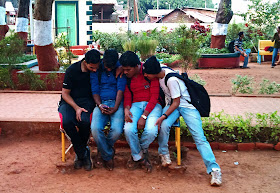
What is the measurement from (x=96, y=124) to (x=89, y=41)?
15022 millimetres

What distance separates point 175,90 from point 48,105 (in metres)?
3.61

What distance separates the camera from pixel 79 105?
427 centimetres

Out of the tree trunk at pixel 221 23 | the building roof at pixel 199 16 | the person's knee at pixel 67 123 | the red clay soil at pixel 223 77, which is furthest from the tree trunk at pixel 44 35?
the building roof at pixel 199 16

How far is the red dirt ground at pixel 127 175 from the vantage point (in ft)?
12.3

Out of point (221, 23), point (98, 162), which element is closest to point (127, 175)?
point (98, 162)

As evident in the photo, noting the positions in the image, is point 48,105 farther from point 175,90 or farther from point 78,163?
point 175,90

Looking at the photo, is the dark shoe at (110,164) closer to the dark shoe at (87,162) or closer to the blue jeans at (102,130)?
the blue jeans at (102,130)

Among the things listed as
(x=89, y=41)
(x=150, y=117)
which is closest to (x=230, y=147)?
(x=150, y=117)

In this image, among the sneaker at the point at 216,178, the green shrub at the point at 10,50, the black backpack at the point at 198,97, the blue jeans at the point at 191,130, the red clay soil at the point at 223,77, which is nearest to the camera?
the sneaker at the point at 216,178

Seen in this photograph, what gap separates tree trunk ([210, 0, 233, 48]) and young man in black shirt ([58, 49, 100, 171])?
10.6 meters

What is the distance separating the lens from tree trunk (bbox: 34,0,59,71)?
27.0 feet

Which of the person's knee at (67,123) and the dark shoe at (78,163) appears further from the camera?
the dark shoe at (78,163)

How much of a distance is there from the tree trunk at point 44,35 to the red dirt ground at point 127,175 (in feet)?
13.4

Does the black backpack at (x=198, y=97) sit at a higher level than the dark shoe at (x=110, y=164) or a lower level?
higher
